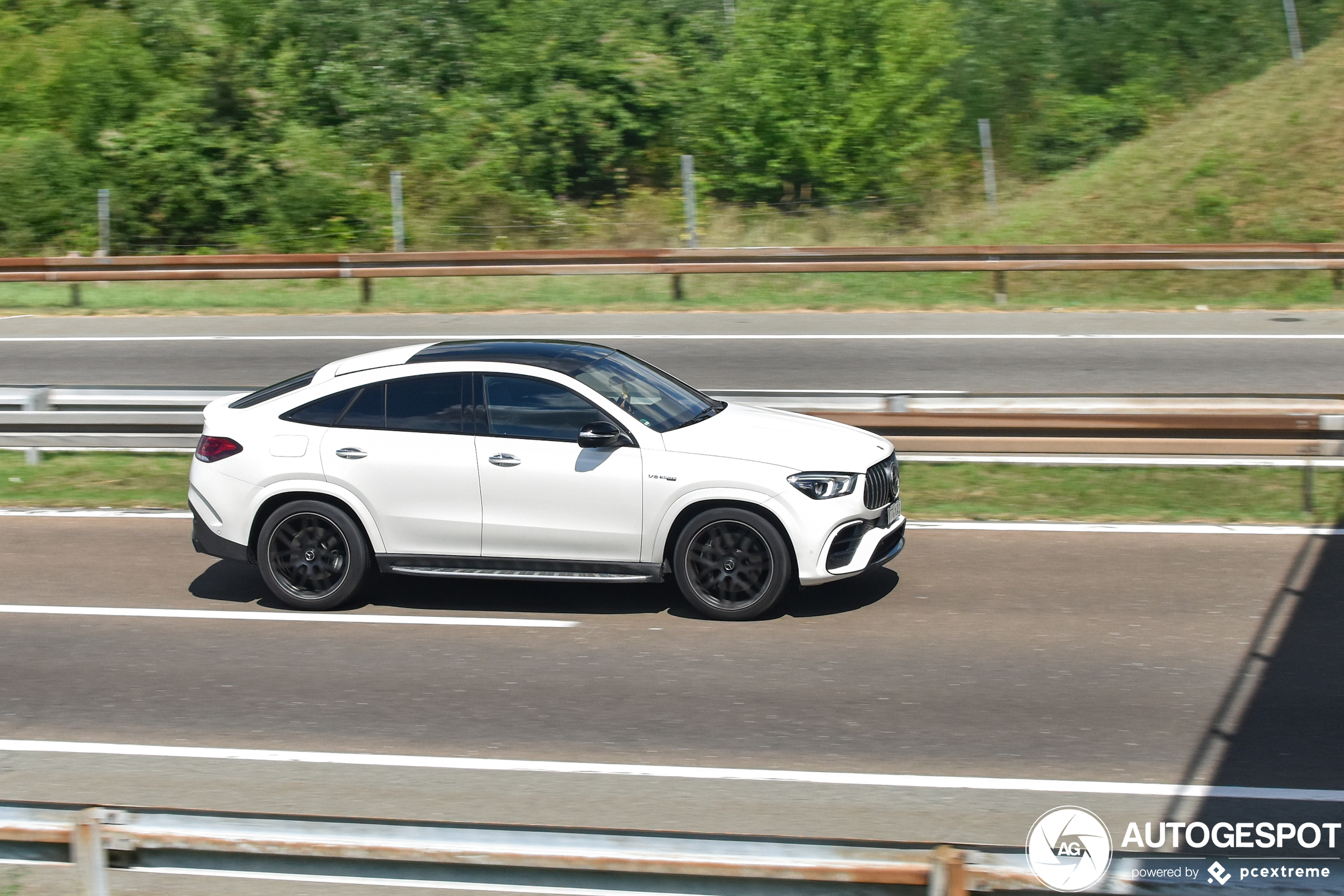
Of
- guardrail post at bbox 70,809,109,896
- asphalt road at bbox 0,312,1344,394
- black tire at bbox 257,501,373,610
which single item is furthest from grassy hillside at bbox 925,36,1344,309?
guardrail post at bbox 70,809,109,896

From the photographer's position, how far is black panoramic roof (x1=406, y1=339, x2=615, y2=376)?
837 cm

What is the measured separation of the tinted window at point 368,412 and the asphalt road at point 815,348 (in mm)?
6440

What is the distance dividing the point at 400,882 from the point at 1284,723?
4806 mm

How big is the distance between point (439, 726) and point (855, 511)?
2.77 meters

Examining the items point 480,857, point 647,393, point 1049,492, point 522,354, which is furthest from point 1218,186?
point 480,857

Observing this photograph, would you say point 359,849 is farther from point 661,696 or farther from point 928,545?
point 928,545

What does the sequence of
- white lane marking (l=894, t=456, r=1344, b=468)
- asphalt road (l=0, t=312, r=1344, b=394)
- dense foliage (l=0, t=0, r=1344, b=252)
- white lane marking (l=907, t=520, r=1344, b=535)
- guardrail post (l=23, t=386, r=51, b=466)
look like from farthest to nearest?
dense foliage (l=0, t=0, r=1344, b=252) → asphalt road (l=0, t=312, r=1344, b=394) → guardrail post (l=23, t=386, r=51, b=466) → white lane marking (l=894, t=456, r=1344, b=468) → white lane marking (l=907, t=520, r=1344, b=535)

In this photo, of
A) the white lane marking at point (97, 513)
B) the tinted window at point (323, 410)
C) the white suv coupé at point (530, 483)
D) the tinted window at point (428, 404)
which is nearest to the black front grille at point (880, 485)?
the white suv coupé at point (530, 483)

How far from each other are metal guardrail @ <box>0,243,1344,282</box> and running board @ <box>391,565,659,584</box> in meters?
12.1

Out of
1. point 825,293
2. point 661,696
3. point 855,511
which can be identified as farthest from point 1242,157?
point 661,696

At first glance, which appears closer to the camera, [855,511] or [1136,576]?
[855,511]

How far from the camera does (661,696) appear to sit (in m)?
6.80

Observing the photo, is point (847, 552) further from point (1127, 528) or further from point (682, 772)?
point (1127, 528)

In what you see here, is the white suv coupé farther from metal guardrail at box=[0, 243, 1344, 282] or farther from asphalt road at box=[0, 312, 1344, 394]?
metal guardrail at box=[0, 243, 1344, 282]
